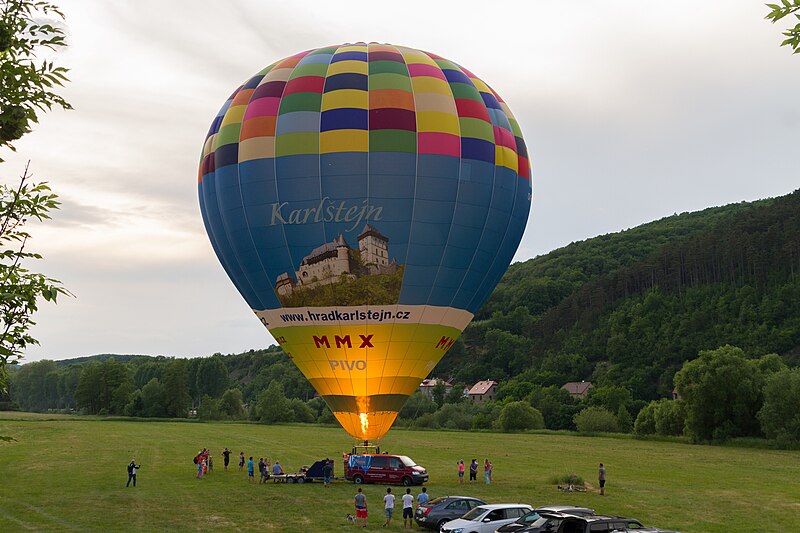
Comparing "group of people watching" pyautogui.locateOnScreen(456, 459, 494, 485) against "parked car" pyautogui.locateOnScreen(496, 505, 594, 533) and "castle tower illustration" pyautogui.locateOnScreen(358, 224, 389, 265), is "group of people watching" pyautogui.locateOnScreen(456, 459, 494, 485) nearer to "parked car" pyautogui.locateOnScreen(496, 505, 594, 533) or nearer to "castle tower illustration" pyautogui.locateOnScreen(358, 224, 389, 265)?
"castle tower illustration" pyautogui.locateOnScreen(358, 224, 389, 265)

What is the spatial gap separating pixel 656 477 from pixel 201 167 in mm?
29129

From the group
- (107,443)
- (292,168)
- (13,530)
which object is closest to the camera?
(13,530)

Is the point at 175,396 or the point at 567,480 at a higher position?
the point at 175,396

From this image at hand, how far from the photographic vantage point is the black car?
27812 mm

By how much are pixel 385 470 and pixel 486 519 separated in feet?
44.3

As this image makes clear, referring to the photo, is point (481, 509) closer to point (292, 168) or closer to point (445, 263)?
point (445, 263)

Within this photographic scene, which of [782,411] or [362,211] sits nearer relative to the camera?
[362,211]

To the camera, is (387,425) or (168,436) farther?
(168,436)

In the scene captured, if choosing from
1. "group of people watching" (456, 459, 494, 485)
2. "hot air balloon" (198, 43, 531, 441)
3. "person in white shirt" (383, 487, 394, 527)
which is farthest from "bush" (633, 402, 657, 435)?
"person in white shirt" (383, 487, 394, 527)

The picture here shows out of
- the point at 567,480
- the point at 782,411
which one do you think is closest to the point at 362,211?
the point at 567,480

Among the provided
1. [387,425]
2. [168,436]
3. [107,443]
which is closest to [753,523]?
[387,425]

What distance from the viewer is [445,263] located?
35.3m

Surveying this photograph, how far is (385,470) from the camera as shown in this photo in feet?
125

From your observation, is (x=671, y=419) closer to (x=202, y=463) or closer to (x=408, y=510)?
(x=202, y=463)
